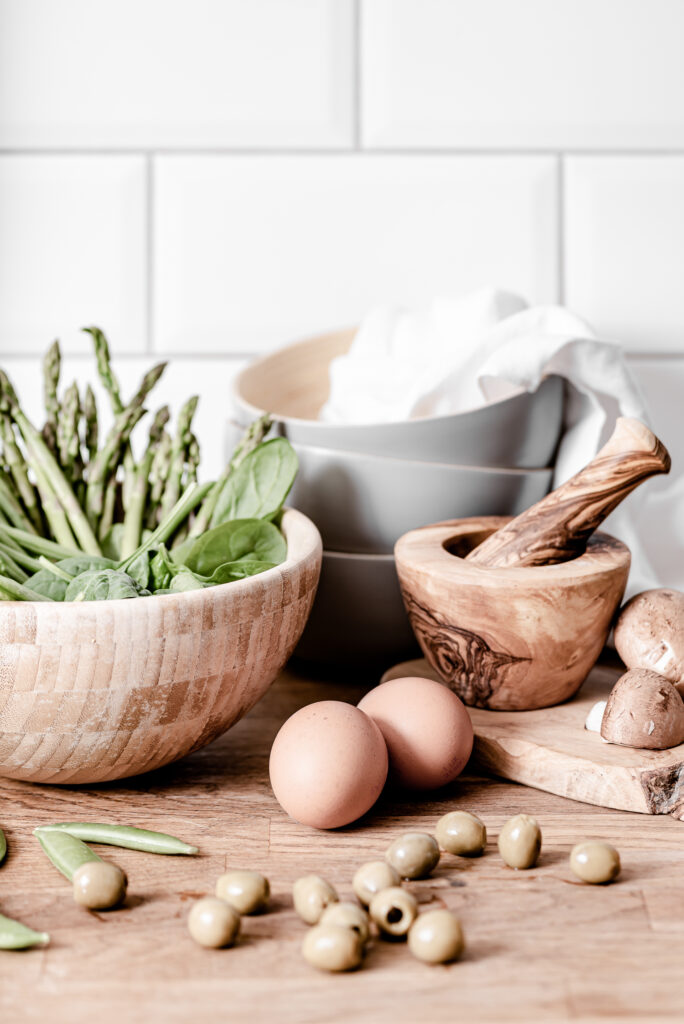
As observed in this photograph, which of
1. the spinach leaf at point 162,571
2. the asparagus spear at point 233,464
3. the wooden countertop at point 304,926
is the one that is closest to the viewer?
the wooden countertop at point 304,926

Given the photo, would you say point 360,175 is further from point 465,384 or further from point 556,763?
point 556,763

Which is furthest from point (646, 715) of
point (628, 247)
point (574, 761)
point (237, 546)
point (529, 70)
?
point (529, 70)

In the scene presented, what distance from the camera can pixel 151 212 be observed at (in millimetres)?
1089

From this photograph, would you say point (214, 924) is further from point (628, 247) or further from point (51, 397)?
point (628, 247)

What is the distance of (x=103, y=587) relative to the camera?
58 cm

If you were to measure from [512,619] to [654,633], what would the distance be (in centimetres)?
11

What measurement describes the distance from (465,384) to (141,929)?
55cm

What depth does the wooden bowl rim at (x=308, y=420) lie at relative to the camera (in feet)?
2.53

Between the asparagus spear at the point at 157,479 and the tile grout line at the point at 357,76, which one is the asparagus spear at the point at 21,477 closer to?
the asparagus spear at the point at 157,479

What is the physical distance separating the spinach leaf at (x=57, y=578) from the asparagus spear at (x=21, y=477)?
120mm

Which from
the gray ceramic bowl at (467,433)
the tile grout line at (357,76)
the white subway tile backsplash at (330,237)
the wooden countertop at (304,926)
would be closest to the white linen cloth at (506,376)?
the gray ceramic bowl at (467,433)

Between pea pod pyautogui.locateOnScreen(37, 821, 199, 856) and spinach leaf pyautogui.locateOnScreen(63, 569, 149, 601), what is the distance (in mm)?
133

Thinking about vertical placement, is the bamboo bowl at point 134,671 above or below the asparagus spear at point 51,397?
below

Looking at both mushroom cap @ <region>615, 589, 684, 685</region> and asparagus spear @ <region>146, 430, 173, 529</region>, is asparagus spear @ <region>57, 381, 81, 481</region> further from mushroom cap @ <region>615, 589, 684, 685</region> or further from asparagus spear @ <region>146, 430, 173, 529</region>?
mushroom cap @ <region>615, 589, 684, 685</region>
